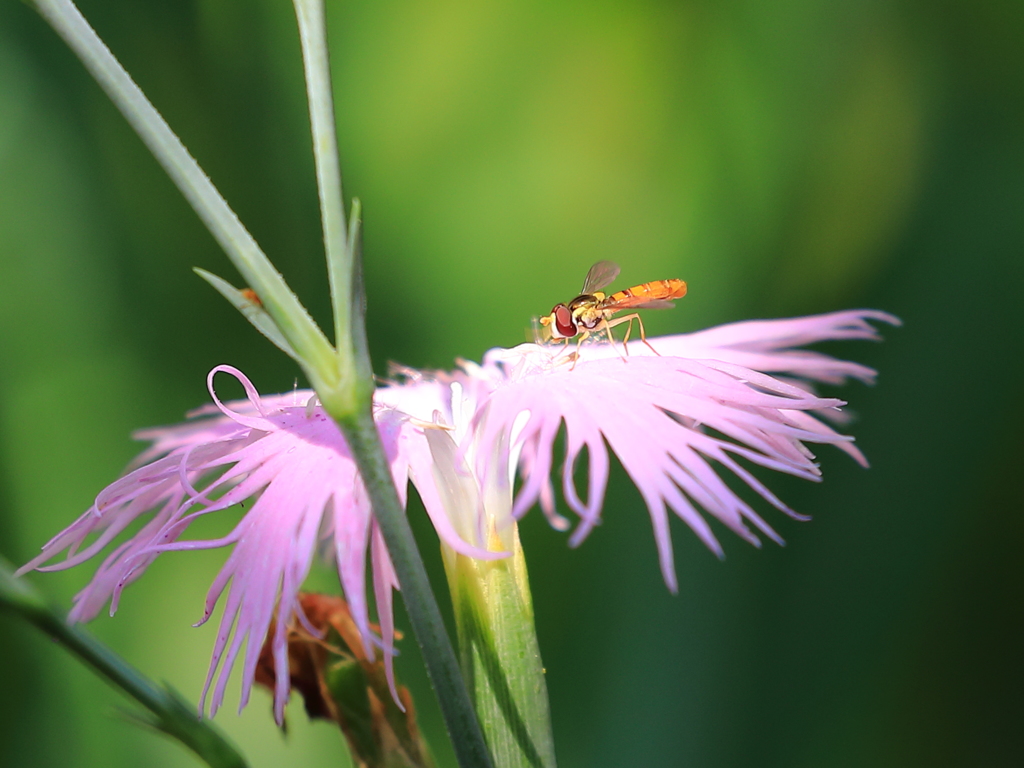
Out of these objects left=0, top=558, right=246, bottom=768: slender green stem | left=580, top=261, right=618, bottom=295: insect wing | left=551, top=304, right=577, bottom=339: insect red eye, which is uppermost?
left=580, top=261, right=618, bottom=295: insect wing

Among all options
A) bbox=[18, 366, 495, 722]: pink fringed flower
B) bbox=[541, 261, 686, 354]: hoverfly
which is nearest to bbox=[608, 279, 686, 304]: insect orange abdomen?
bbox=[541, 261, 686, 354]: hoverfly

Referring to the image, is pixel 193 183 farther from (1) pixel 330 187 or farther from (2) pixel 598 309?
(2) pixel 598 309

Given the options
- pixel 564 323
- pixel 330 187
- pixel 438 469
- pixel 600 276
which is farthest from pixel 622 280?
pixel 330 187

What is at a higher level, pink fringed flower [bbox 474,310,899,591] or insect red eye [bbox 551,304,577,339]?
insect red eye [bbox 551,304,577,339]

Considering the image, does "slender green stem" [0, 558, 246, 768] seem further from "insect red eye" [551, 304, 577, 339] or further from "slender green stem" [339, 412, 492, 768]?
"insect red eye" [551, 304, 577, 339]

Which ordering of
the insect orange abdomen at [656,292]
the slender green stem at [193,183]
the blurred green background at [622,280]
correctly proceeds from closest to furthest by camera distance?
the slender green stem at [193,183], the insect orange abdomen at [656,292], the blurred green background at [622,280]

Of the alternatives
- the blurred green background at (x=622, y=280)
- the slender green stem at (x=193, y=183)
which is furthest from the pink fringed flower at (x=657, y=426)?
the blurred green background at (x=622, y=280)

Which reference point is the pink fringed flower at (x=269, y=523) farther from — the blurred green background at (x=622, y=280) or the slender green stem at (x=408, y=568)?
the blurred green background at (x=622, y=280)

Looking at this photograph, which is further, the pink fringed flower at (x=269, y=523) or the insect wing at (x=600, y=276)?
the insect wing at (x=600, y=276)
